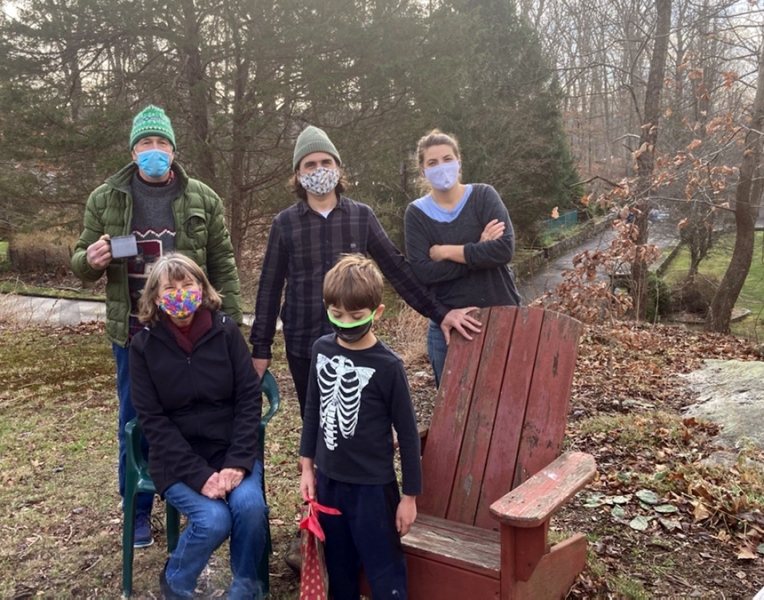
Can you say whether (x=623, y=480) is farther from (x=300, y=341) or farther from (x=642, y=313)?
(x=642, y=313)

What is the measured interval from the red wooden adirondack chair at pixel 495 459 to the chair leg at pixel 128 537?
1.18m

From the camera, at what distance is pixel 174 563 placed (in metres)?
2.41

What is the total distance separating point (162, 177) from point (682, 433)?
3.76 metres

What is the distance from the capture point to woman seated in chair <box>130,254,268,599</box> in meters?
2.44

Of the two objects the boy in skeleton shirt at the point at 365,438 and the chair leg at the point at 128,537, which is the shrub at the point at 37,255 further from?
the boy in skeleton shirt at the point at 365,438

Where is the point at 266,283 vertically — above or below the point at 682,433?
above

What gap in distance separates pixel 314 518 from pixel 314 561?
6.6 inches

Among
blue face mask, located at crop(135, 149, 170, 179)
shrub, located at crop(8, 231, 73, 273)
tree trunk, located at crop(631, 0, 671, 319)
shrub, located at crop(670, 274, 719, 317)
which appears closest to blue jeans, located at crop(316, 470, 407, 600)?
blue face mask, located at crop(135, 149, 170, 179)

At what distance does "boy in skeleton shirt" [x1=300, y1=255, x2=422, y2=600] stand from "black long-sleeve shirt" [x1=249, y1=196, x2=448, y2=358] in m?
0.47

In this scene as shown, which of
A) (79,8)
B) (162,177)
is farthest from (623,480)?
(79,8)

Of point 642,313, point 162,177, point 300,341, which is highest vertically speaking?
point 162,177

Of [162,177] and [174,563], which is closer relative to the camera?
[174,563]

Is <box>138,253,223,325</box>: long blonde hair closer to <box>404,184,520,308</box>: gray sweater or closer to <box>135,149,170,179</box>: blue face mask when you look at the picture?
<box>135,149,170,179</box>: blue face mask

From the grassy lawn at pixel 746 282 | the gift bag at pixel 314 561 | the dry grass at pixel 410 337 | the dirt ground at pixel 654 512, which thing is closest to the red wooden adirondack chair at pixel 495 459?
the gift bag at pixel 314 561
